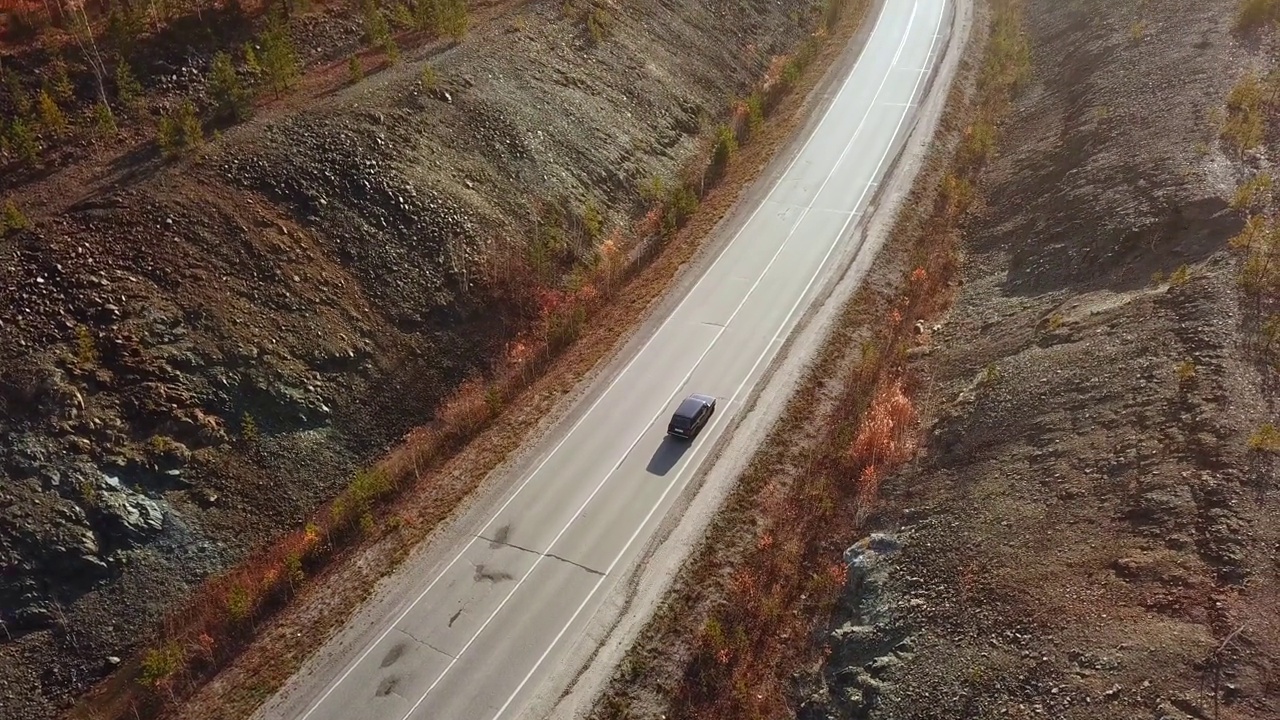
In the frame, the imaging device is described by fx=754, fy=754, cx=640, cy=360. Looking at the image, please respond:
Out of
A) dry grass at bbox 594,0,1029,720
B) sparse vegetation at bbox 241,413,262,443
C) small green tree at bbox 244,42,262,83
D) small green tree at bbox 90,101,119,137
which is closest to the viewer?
dry grass at bbox 594,0,1029,720

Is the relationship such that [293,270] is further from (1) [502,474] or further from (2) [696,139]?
(2) [696,139]

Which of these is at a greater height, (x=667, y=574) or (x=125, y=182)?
(x=125, y=182)

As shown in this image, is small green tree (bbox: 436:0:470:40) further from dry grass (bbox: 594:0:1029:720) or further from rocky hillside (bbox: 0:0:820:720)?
dry grass (bbox: 594:0:1029:720)

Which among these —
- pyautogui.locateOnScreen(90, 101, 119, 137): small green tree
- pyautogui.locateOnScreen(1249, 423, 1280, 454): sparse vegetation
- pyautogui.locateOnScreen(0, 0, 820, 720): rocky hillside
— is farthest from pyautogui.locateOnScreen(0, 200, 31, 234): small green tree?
pyautogui.locateOnScreen(1249, 423, 1280, 454): sparse vegetation

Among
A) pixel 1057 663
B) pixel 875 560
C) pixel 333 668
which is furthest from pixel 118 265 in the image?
pixel 1057 663

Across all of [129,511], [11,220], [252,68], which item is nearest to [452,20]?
[252,68]

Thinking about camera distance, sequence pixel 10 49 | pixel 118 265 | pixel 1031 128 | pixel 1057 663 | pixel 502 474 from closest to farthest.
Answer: pixel 1057 663 → pixel 118 265 → pixel 502 474 → pixel 10 49 → pixel 1031 128
